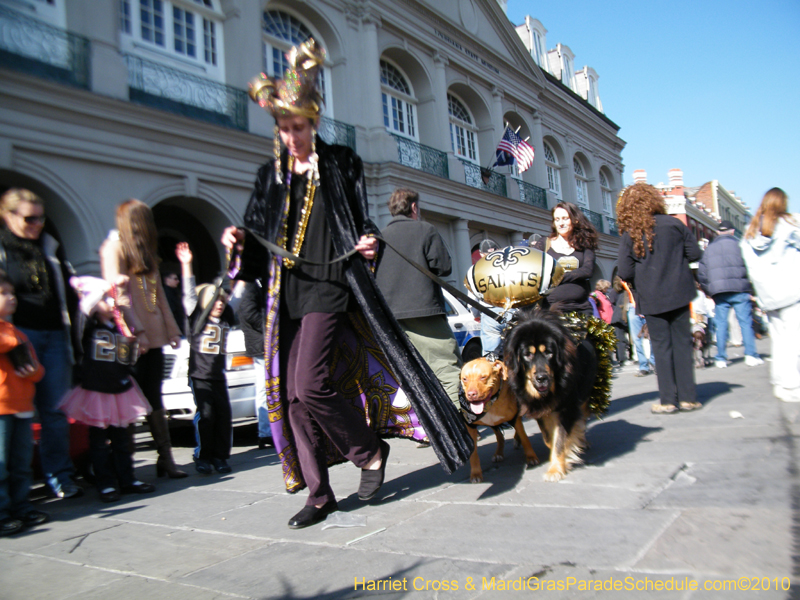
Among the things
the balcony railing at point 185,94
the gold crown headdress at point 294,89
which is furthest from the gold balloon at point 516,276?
the balcony railing at point 185,94

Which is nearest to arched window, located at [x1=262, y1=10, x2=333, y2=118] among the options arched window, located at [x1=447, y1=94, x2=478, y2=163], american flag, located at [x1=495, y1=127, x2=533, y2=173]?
american flag, located at [x1=495, y1=127, x2=533, y2=173]

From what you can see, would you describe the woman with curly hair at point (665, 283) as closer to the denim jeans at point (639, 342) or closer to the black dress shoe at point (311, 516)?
the black dress shoe at point (311, 516)

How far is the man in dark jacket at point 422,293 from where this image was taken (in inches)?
176

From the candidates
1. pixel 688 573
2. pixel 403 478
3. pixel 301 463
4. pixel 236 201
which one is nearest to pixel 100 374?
pixel 301 463

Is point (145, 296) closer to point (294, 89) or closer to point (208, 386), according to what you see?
point (208, 386)

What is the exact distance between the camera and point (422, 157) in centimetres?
1806

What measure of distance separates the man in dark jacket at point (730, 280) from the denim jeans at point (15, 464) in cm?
820

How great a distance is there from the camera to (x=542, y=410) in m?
3.39

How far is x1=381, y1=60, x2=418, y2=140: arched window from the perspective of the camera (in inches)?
712

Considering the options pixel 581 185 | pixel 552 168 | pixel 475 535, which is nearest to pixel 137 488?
pixel 475 535

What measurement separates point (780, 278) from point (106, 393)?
528 cm

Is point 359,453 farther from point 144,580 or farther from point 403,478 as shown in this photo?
point 144,580

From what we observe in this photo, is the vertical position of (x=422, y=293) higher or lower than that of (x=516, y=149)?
lower

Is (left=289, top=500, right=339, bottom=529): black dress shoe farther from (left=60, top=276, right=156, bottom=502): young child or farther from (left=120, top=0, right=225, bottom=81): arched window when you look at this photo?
(left=120, top=0, right=225, bottom=81): arched window
